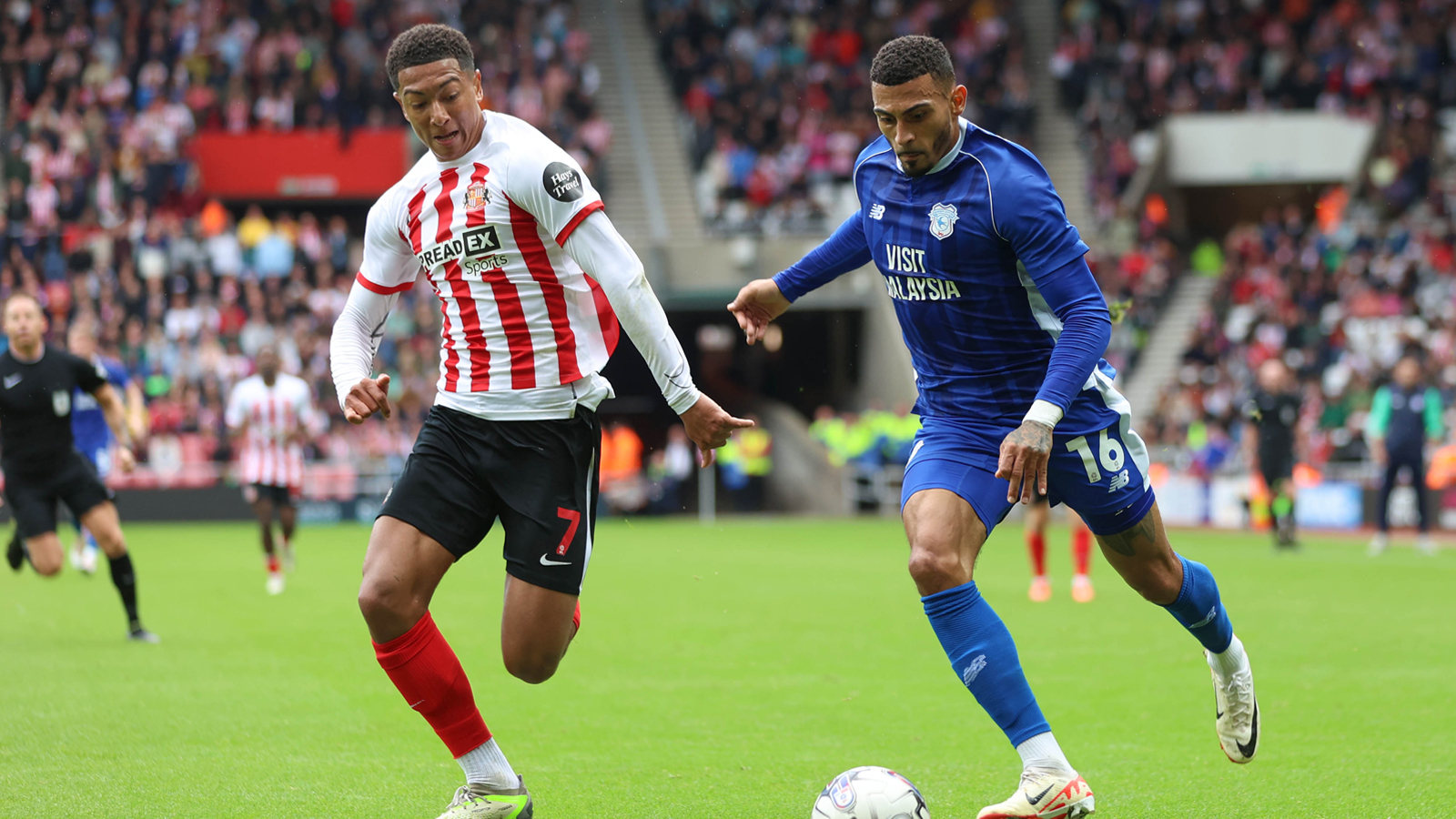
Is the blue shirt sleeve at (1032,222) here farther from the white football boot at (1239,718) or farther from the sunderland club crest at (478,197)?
the white football boot at (1239,718)

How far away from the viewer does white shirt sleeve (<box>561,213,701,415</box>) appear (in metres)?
4.67

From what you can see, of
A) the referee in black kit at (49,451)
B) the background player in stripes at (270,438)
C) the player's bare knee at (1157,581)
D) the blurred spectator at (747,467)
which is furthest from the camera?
the blurred spectator at (747,467)

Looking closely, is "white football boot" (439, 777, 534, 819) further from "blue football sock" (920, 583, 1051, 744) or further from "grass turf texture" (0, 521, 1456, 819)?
"blue football sock" (920, 583, 1051, 744)

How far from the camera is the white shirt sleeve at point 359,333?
5.03m

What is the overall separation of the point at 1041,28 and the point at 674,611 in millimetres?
26565

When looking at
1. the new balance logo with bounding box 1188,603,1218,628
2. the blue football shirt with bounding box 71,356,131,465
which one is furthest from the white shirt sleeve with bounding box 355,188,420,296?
the blue football shirt with bounding box 71,356,131,465

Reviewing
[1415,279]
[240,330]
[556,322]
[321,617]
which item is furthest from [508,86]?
[556,322]

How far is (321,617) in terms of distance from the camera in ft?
36.9

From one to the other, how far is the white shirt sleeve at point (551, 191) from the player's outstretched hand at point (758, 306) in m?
0.97

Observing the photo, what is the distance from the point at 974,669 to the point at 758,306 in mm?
1710

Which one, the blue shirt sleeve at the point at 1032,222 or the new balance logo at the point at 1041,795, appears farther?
the blue shirt sleeve at the point at 1032,222

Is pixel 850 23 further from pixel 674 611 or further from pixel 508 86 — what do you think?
pixel 674 611

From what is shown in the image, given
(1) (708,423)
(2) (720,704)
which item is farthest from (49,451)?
(1) (708,423)

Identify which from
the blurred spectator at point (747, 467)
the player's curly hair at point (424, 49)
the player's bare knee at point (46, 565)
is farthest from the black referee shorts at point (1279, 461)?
the player's curly hair at point (424, 49)
